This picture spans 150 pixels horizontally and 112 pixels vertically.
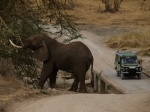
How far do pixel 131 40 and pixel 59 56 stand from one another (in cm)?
2012

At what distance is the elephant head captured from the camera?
59.8 feet

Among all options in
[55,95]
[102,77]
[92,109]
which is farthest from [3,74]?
[102,77]

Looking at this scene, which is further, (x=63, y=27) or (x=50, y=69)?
(x=50, y=69)

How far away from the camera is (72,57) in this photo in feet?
60.8

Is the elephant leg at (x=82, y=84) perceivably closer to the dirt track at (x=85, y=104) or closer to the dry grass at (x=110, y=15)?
the dirt track at (x=85, y=104)

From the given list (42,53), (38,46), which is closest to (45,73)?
(42,53)

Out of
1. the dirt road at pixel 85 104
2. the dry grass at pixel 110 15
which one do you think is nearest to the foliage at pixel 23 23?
the dirt road at pixel 85 104

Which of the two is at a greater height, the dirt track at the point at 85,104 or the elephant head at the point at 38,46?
the elephant head at the point at 38,46

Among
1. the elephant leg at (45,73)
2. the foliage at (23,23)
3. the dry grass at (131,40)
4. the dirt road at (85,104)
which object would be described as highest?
the foliage at (23,23)

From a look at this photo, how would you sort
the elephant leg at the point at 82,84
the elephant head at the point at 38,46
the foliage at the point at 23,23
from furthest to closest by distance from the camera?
the elephant leg at the point at 82,84, the elephant head at the point at 38,46, the foliage at the point at 23,23

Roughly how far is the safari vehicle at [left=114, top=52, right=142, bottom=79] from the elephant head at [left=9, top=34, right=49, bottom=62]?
727 centimetres

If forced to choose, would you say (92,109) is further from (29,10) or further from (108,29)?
(108,29)

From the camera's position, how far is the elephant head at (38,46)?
1823 cm

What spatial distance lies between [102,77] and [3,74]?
10968mm
